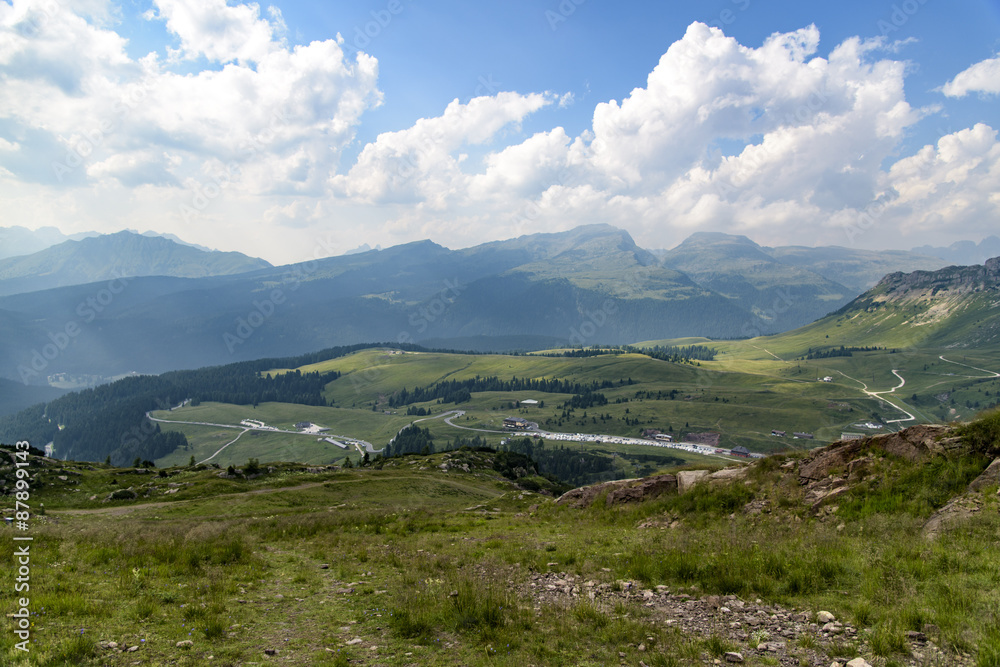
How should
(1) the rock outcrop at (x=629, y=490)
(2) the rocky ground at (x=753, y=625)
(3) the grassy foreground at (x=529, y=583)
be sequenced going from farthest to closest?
1. (1) the rock outcrop at (x=629, y=490)
2. (3) the grassy foreground at (x=529, y=583)
3. (2) the rocky ground at (x=753, y=625)

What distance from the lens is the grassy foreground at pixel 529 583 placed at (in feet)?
31.4

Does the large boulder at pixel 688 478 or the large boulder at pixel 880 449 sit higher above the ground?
the large boulder at pixel 880 449

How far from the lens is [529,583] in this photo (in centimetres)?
1492

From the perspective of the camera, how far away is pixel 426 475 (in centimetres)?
Answer: 6303

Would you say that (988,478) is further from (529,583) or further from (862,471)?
(529,583)

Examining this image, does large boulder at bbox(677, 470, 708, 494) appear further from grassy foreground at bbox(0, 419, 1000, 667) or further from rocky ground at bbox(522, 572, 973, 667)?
rocky ground at bbox(522, 572, 973, 667)

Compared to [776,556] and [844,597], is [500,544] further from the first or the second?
[844,597]

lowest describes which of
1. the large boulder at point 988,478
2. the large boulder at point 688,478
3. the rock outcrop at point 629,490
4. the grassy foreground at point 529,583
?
the rock outcrop at point 629,490

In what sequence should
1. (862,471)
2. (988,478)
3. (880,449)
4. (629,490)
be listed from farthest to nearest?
(629,490), (880,449), (862,471), (988,478)

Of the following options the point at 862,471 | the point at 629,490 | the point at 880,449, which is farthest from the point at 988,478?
the point at 629,490

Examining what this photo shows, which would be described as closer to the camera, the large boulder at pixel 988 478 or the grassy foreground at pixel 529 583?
the grassy foreground at pixel 529 583

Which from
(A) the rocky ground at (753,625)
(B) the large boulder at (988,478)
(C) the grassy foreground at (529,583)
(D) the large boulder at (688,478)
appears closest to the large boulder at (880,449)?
(C) the grassy foreground at (529,583)

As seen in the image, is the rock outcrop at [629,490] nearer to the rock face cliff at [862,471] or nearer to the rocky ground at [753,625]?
the rock face cliff at [862,471]

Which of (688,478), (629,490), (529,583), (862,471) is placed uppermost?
(862,471)
